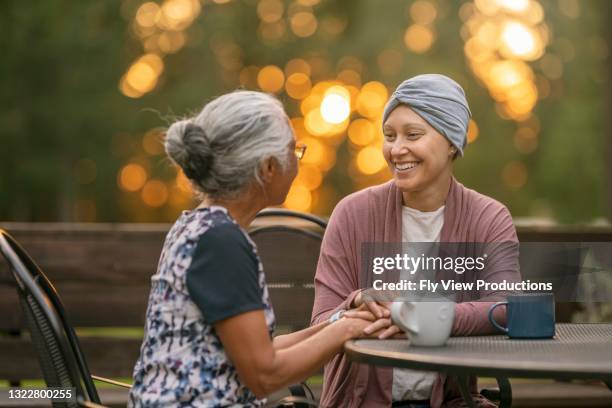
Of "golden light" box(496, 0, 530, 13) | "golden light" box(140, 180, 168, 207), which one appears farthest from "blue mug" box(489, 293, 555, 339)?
"golden light" box(140, 180, 168, 207)

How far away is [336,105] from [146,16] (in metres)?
4.96

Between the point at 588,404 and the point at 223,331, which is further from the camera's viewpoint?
the point at 588,404

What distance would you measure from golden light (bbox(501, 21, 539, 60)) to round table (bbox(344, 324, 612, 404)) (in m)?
19.0

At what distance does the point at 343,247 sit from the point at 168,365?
71 cm

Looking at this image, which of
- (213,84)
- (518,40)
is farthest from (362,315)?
(518,40)

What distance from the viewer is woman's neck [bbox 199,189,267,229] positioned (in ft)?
6.12

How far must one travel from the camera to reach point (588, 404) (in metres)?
3.57

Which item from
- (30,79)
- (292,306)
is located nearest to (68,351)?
(292,306)

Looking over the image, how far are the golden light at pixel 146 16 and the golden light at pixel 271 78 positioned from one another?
8.56ft

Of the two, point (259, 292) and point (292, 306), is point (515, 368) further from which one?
point (292, 306)

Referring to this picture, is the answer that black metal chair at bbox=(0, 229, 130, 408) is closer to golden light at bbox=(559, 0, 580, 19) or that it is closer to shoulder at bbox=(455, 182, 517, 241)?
shoulder at bbox=(455, 182, 517, 241)

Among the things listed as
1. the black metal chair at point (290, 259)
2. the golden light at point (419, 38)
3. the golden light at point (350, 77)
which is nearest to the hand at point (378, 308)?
the black metal chair at point (290, 259)

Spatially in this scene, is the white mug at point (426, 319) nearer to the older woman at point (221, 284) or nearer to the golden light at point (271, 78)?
the older woman at point (221, 284)

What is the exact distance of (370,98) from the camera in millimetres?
22469
